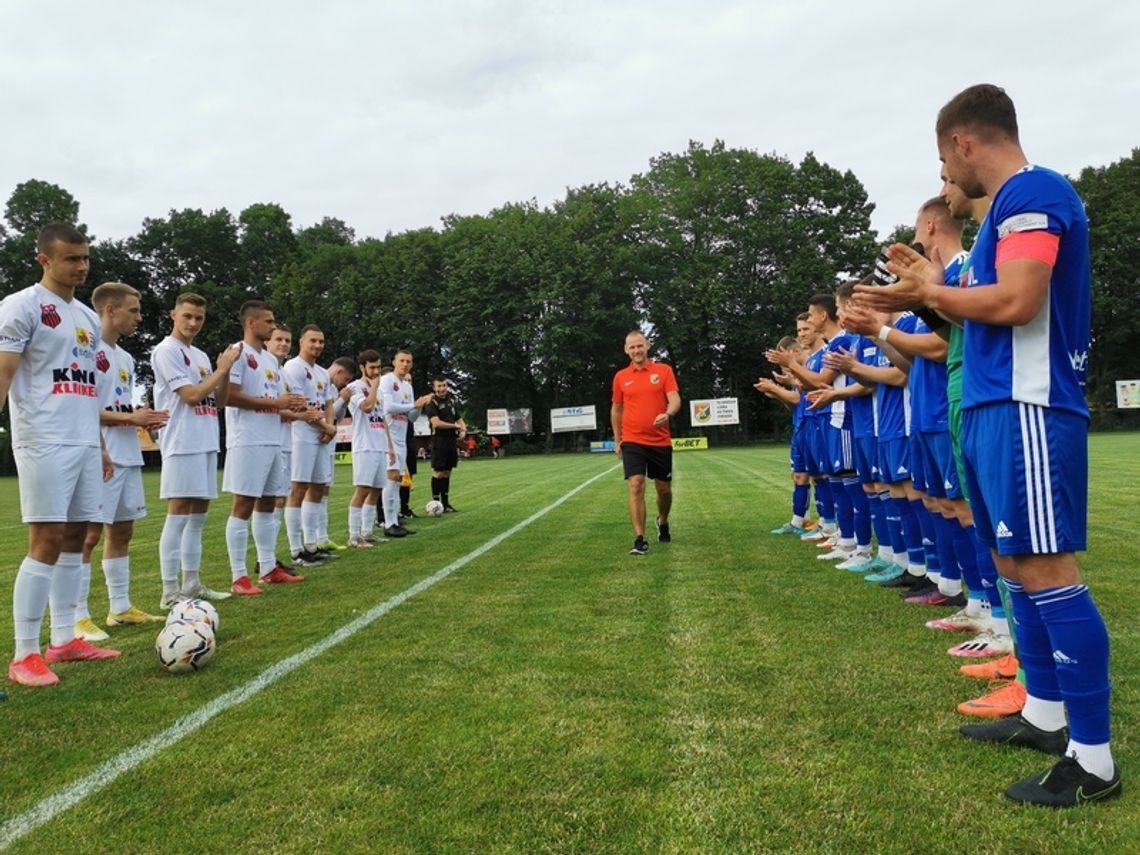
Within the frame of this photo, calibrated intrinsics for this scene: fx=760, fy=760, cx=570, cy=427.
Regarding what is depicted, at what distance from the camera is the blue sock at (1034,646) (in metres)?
2.90

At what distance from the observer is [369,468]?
32.4 ft

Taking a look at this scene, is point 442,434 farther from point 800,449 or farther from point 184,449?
point 184,449

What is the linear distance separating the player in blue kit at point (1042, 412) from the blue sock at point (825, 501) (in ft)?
20.0

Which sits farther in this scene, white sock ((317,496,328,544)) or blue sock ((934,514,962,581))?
white sock ((317,496,328,544))

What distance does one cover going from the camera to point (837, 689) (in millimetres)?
3689

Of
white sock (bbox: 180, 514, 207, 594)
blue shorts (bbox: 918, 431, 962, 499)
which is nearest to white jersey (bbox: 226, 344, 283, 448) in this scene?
white sock (bbox: 180, 514, 207, 594)

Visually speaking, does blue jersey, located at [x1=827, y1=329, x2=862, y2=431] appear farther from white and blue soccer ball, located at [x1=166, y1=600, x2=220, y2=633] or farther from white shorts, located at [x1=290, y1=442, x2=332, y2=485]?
white shorts, located at [x1=290, y1=442, x2=332, y2=485]

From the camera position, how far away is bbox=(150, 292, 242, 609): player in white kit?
6.36 m

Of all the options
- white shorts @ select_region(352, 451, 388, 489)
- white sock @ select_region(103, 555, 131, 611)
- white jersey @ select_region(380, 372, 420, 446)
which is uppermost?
white jersey @ select_region(380, 372, 420, 446)

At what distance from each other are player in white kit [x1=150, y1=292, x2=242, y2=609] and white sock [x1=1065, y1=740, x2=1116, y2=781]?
6013mm

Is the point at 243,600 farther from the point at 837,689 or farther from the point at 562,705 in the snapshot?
the point at 837,689

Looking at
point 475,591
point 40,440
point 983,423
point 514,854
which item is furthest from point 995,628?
point 40,440

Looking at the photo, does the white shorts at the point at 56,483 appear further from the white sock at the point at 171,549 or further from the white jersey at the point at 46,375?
the white sock at the point at 171,549

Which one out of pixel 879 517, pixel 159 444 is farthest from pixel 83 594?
pixel 879 517
